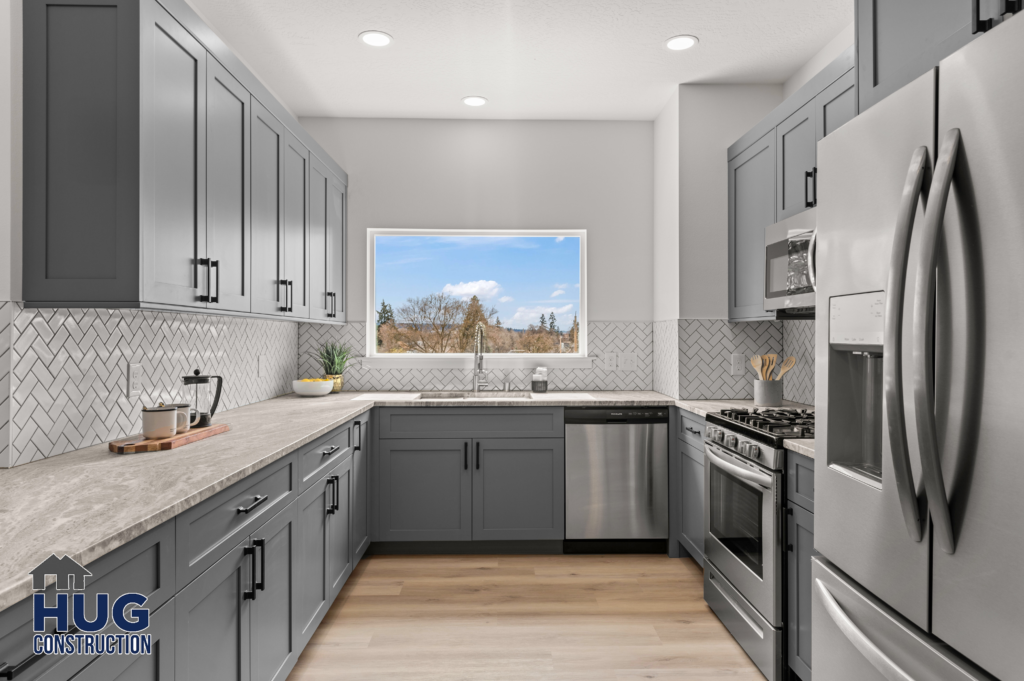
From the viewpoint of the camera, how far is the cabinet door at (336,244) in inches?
140

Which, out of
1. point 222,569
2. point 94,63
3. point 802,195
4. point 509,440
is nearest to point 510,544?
point 509,440

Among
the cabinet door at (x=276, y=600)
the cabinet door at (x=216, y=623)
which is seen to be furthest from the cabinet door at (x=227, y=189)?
the cabinet door at (x=216, y=623)

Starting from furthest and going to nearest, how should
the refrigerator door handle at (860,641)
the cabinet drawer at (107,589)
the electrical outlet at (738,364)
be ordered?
the electrical outlet at (738,364), the refrigerator door handle at (860,641), the cabinet drawer at (107,589)

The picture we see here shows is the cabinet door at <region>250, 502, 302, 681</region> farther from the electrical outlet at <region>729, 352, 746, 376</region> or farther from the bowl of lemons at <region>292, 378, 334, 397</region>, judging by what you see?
the electrical outlet at <region>729, 352, 746, 376</region>

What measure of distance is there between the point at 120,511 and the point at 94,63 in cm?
126

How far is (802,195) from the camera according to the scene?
262cm

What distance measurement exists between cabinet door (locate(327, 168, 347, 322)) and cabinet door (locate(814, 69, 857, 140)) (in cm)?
261

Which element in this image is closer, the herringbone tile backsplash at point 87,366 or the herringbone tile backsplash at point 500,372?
the herringbone tile backsplash at point 87,366

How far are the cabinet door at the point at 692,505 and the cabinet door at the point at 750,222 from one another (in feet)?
2.81

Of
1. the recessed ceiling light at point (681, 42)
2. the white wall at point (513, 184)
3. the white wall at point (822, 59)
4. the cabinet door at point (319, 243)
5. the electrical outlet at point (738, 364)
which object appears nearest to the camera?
the white wall at point (822, 59)

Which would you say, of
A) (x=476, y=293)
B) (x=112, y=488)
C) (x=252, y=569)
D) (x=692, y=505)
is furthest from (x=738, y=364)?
(x=112, y=488)

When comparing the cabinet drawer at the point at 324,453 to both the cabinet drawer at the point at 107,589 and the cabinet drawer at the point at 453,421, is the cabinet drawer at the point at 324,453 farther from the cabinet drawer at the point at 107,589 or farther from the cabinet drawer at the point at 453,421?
the cabinet drawer at the point at 107,589

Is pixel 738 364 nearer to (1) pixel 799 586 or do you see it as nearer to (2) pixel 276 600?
(1) pixel 799 586

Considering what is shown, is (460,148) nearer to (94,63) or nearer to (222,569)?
(94,63)
